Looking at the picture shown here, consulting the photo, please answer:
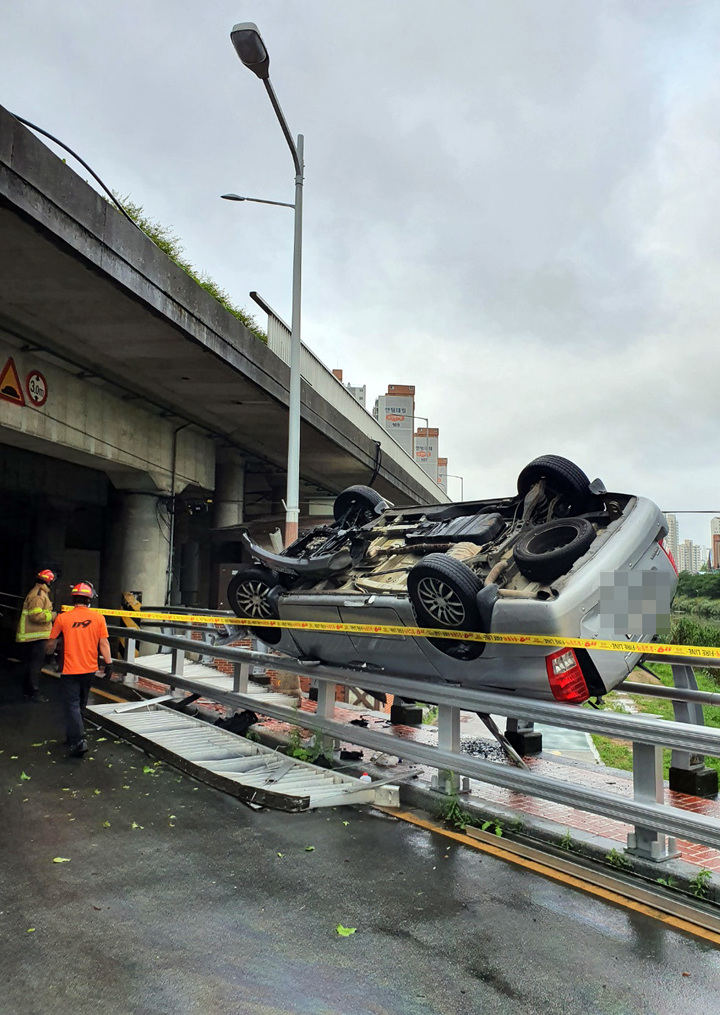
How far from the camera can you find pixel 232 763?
689 cm

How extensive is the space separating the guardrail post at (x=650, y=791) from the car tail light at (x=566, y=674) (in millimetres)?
747

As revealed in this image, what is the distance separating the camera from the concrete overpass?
903cm

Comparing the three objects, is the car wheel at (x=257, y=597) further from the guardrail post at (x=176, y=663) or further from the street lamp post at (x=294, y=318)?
the street lamp post at (x=294, y=318)

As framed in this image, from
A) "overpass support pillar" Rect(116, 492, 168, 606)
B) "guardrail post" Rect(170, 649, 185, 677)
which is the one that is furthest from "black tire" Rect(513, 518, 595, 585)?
"overpass support pillar" Rect(116, 492, 168, 606)

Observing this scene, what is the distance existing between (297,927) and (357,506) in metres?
5.26

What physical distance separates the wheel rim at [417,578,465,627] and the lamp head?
7.87 m

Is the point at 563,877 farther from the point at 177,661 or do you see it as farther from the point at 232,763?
the point at 177,661

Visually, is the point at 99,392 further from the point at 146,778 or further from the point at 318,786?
the point at 318,786

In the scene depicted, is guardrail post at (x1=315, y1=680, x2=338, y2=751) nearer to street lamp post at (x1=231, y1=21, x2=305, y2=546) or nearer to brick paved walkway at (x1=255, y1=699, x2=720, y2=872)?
brick paved walkway at (x1=255, y1=699, x2=720, y2=872)

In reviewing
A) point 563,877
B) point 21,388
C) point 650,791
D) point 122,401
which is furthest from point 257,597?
point 122,401

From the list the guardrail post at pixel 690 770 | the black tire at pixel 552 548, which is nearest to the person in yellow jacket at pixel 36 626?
the black tire at pixel 552 548

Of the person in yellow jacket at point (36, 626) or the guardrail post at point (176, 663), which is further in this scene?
the person in yellow jacket at point (36, 626)

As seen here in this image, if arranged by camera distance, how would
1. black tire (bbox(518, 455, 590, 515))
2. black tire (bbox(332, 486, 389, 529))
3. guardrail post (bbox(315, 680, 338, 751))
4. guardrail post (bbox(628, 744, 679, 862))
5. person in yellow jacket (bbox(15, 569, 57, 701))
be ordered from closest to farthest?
guardrail post (bbox(628, 744, 679, 862))
black tire (bbox(518, 455, 590, 515))
guardrail post (bbox(315, 680, 338, 751))
black tire (bbox(332, 486, 389, 529))
person in yellow jacket (bbox(15, 569, 57, 701))

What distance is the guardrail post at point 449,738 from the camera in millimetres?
5891
